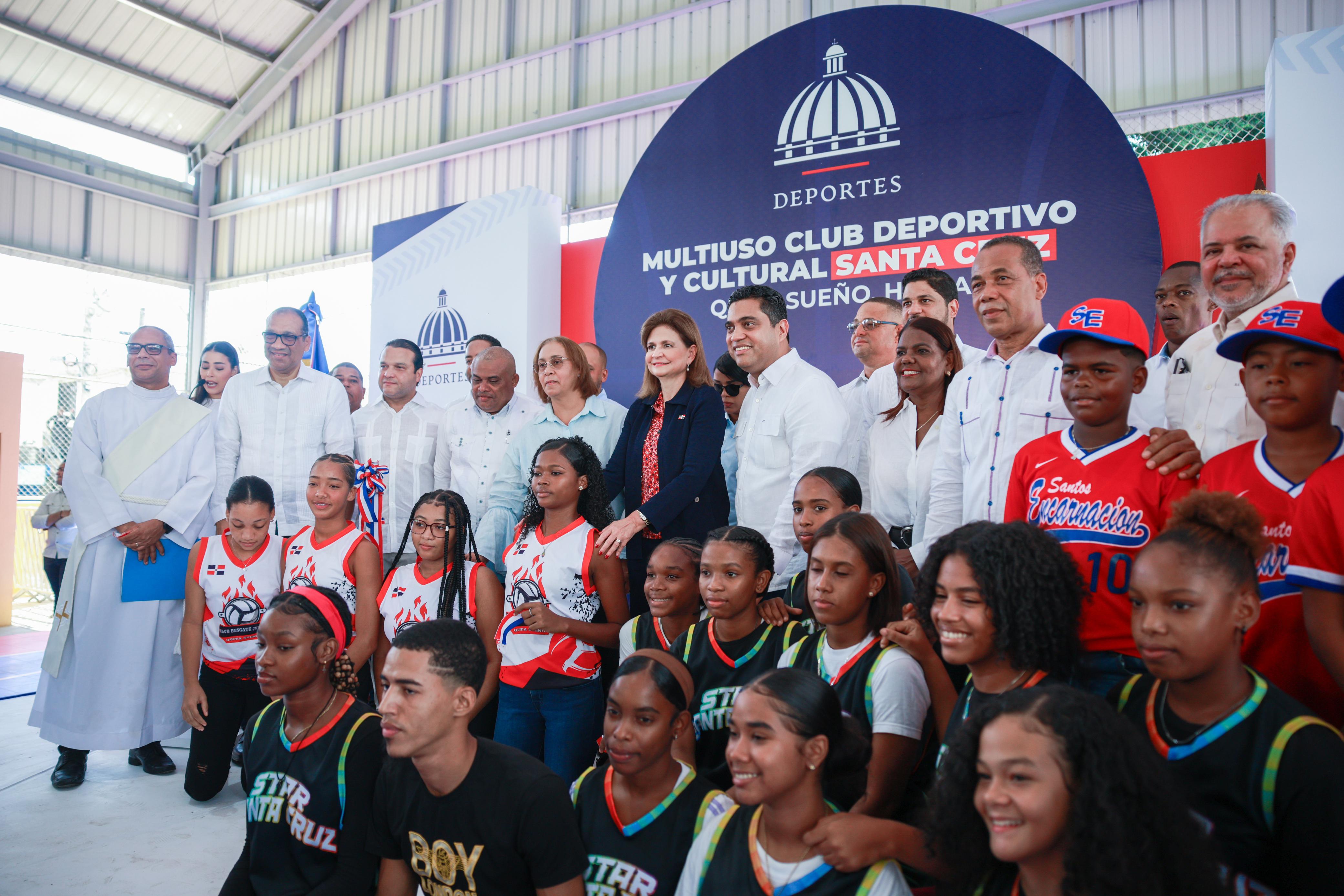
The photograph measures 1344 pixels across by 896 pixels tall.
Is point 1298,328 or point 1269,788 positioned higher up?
point 1298,328

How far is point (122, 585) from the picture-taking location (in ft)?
13.4

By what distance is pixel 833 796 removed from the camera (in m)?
2.00

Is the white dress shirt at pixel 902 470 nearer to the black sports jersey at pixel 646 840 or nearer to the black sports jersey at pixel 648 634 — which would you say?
the black sports jersey at pixel 648 634

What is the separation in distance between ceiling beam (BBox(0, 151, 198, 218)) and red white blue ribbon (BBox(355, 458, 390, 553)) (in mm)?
10681

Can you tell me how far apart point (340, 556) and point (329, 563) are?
53mm

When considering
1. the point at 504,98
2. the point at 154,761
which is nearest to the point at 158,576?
the point at 154,761

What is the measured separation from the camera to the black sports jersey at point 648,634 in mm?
2766

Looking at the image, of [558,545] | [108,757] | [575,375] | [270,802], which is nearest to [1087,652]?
[558,545]

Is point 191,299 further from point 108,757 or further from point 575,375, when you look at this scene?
point 575,375

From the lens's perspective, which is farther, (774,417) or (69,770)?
(69,770)

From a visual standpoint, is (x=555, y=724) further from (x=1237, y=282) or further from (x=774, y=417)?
(x=1237, y=282)

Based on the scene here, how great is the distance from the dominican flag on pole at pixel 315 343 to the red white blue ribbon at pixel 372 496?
13.1 ft

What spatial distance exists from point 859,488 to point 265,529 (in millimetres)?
2615

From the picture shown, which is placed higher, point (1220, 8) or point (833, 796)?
point (1220, 8)
